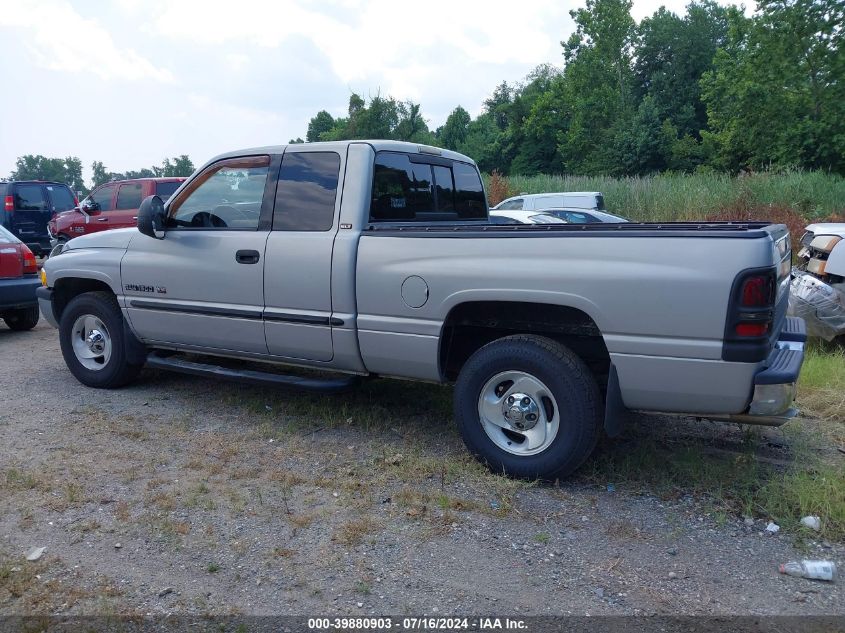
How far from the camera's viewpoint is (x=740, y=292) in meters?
3.49

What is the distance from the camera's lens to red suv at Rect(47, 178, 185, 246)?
1461cm

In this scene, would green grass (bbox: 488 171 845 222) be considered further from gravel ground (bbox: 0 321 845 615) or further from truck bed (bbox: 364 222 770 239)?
gravel ground (bbox: 0 321 845 615)

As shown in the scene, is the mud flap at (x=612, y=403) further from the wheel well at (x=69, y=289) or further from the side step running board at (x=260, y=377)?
the wheel well at (x=69, y=289)

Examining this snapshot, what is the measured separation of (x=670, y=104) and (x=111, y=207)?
49.9 meters

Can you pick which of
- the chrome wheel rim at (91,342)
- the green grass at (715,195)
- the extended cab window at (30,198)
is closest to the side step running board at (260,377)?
the chrome wheel rim at (91,342)

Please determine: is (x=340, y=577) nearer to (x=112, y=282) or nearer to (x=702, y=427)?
(x=702, y=427)

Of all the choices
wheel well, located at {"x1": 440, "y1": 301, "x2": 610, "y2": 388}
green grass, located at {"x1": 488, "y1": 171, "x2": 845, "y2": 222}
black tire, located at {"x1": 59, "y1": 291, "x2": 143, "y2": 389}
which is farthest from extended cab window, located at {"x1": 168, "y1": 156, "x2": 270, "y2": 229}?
green grass, located at {"x1": 488, "y1": 171, "x2": 845, "y2": 222}

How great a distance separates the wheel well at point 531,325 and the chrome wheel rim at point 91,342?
313 cm

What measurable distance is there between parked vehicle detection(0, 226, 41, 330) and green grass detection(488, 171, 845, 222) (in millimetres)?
13720

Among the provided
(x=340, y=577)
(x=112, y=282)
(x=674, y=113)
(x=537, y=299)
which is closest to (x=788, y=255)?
(x=537, y=299)

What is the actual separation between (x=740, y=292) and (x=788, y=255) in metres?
1.22

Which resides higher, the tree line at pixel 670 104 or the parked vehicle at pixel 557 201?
the tree line at pixel 670 104

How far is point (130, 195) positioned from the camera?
15.0 m

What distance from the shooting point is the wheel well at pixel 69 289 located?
6.27m
